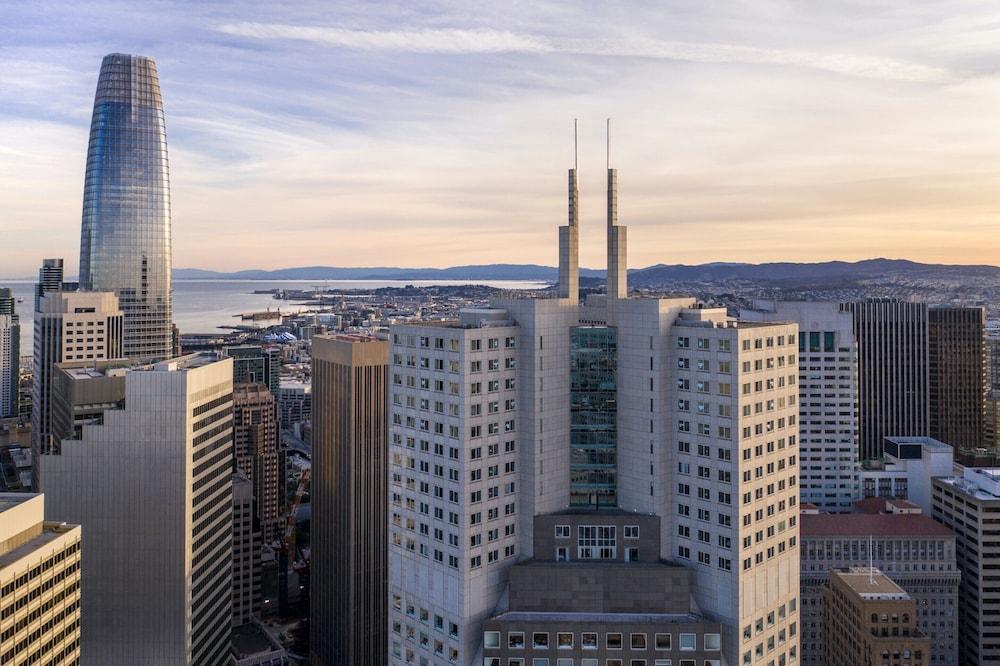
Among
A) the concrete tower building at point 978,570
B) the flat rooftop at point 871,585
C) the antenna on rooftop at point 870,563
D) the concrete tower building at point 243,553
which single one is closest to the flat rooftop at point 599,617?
the flat rooftop at point 871,585

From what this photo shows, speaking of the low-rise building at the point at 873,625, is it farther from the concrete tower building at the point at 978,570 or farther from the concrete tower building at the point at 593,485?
the concrete tower building at the point at 593,485

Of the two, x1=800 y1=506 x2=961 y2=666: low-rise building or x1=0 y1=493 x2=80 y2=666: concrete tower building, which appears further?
x1=800 y1=506 x2=961 y2=666: low-rise building

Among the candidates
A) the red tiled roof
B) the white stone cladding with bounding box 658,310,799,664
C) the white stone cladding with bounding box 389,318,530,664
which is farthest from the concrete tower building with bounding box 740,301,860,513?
the white stone cladding with bounding box 389,318,530,664

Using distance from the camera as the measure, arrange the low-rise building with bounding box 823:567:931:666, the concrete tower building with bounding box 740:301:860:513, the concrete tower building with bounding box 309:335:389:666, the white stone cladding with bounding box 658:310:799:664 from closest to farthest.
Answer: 1. the white stone cladding with bounding box 658:310:799:664
2. the low-rise building with bounding box 823:567:931:666
3. the concrete tower building with bounding box 309:335:389:666
4. the concrete tower building with bounding box 740:301:860:513

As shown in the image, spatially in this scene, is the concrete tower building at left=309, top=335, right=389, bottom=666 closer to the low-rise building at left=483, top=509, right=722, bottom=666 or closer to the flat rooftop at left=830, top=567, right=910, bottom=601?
the low-rise building at left=483, top=509, right=722, bottom=666

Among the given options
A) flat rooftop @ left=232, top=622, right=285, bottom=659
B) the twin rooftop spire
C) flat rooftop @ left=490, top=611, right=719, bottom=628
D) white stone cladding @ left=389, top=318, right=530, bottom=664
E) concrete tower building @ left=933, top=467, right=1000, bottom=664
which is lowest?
flat rooftop @ left=232, top=622, right=285, bottom=659

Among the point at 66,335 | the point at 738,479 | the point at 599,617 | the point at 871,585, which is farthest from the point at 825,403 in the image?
the point at 66,335

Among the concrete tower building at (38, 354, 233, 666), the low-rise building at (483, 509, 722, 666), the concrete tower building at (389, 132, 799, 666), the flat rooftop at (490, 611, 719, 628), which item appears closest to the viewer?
the low-rise building at (483, 509, 722, 666)

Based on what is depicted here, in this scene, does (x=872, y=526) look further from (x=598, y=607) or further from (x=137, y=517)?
(x=137, y=517)
